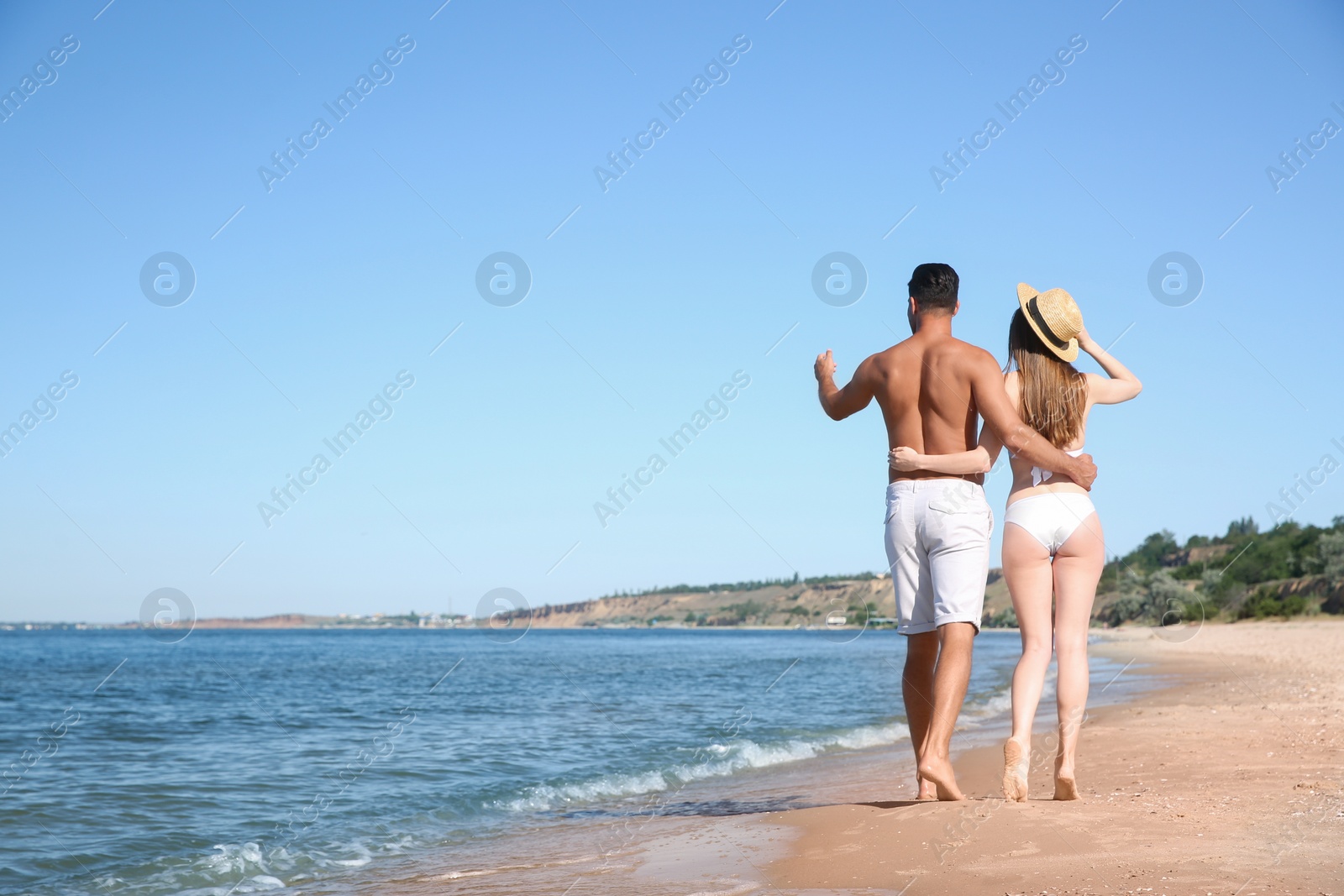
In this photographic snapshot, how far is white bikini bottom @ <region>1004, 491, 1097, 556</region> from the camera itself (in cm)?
401

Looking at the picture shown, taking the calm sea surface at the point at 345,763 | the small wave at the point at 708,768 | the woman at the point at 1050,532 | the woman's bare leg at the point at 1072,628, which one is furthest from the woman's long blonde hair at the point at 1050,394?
the small wave at the point at 708,768

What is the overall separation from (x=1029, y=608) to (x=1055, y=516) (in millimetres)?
393

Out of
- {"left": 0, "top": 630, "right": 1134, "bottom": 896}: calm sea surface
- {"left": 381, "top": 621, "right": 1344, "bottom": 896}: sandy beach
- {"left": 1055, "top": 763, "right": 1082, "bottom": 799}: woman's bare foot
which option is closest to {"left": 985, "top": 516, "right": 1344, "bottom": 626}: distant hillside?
{"left": 0, "top": 630, "right": 1134, "bottom": 896}: calm sea surface

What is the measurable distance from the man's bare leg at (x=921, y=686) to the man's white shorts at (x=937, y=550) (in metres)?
0.07

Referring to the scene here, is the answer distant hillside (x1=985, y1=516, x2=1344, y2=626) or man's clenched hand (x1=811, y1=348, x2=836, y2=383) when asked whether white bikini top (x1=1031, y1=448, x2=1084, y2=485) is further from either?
distant hillside (x1=985, y1=516, x2=1344, y2=626)

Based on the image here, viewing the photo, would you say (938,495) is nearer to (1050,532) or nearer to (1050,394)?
(1050,532)

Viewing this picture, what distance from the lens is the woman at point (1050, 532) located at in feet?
13.1

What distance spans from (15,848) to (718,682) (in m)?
17.1

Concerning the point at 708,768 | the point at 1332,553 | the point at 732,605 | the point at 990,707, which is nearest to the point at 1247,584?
the point at 1332,553

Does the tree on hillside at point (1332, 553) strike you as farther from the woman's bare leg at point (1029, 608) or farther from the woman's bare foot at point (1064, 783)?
the woman's bare leg at point (1029, 608)

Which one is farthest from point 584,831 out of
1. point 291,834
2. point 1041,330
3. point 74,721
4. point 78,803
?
point 74,721

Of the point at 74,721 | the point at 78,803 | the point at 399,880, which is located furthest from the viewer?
the point at 74,721

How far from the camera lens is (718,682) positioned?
72.9 ft

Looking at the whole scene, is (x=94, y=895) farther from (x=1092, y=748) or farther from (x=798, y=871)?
(x=1092, y=748)
